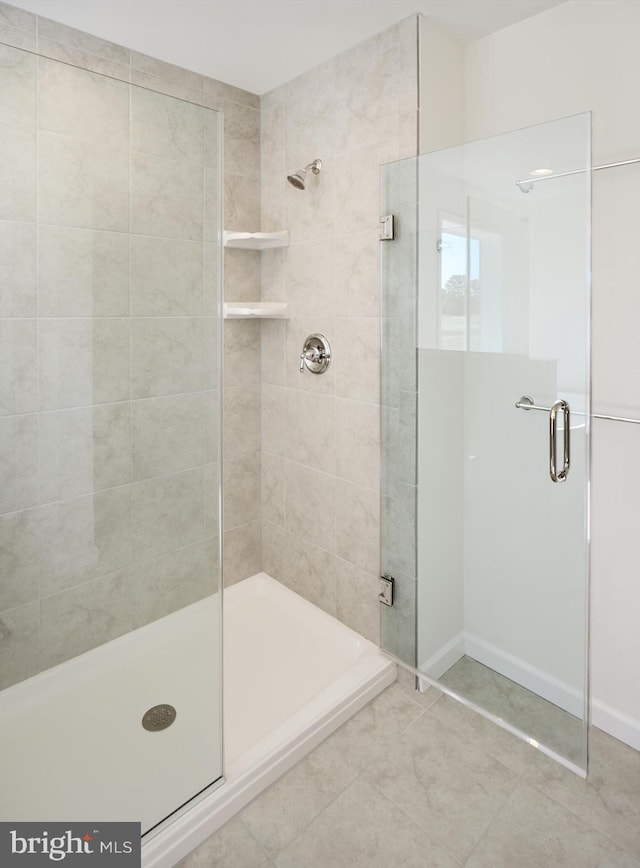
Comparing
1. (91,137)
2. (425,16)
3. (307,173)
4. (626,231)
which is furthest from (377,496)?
(425,16)

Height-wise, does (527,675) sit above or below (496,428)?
below

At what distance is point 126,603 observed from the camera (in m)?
1.43

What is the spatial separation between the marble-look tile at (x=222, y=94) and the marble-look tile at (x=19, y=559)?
2004 mm

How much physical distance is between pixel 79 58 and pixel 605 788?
3.07 meters

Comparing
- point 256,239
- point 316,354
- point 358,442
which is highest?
point 256,239

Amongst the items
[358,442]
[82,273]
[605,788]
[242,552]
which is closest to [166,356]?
[82,273]

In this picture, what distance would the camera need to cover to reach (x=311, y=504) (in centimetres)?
255

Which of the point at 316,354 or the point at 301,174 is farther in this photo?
the point at 316,354

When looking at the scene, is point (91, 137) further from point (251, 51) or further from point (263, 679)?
point (263, 679)

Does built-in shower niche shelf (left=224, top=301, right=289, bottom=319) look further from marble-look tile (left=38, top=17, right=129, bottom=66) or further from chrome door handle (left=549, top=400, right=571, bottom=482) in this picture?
chrome door handle (left=549, top=400, right=571, bottom=482)

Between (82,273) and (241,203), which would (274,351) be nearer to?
(241,203)

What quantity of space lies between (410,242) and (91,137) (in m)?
1.09

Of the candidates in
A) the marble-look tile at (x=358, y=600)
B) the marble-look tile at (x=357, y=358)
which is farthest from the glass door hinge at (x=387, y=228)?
the marble-look tile at (x=358, y=600)

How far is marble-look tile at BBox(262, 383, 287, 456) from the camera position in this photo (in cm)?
266
